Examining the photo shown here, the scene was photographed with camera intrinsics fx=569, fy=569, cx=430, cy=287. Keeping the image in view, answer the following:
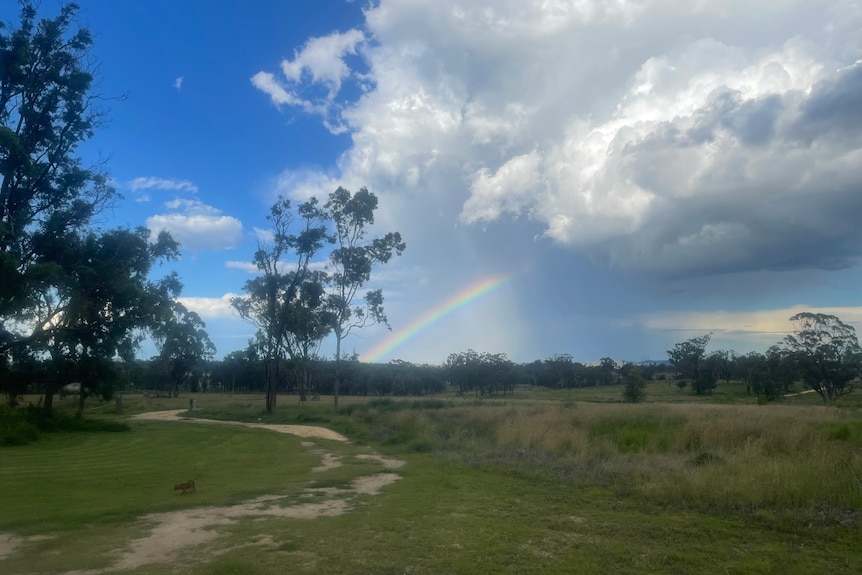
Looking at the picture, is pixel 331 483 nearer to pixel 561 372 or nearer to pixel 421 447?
pixel 421 447

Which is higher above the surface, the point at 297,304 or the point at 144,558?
the point at 297,304

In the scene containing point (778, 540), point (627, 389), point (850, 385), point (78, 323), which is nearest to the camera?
point (778, 540)

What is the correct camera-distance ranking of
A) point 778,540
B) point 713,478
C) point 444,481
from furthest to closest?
1. point 444,481
2. point 713,478
3. point 778,540

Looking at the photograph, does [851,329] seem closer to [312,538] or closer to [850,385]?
[850,385]

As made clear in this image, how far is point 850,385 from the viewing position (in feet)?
190

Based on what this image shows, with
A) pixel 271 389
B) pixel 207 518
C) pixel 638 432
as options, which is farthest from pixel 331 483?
pixel 271 389

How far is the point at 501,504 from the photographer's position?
31.3 ft

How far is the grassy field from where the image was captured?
6484 mm

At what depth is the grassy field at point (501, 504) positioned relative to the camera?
6.48 meters

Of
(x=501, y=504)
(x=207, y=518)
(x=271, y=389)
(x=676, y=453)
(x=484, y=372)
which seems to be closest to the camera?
(x=207, y=518)

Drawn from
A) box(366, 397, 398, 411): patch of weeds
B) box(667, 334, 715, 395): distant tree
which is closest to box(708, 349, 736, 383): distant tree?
box(667, 334, 715, 395): distant tree

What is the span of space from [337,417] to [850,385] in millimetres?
54268

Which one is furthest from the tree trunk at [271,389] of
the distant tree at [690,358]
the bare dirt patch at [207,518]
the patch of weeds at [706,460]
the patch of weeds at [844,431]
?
the distant tree at [690,358]

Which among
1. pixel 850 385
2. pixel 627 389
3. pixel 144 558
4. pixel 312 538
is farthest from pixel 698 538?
pixel 850 385
